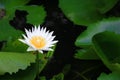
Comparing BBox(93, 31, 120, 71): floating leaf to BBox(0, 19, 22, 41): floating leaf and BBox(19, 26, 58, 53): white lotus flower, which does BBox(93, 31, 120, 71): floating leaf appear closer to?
BBox(19, 26, 58, 53): white lotus flower

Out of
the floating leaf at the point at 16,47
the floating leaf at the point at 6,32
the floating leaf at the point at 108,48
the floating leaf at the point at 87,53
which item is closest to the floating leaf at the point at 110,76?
the floating leaf at the point at 108,48

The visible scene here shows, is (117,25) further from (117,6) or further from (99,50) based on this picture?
(117,6)

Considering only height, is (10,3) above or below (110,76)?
above

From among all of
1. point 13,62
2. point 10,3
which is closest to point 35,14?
point 10,3

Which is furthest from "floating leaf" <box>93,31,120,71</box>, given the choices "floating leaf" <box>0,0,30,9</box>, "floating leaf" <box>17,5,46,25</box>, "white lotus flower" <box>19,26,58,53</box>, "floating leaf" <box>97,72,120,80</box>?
"floating leaf" <box>0,0,30,9</box>

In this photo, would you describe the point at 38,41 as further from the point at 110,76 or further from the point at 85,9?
the point at 85,9

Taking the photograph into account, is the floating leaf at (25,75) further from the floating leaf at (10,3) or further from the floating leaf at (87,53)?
the floating leaf at (10,3)
